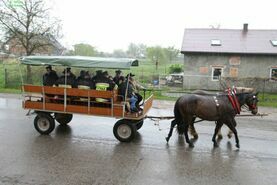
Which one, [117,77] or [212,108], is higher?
[117,77]

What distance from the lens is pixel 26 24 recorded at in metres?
19.2

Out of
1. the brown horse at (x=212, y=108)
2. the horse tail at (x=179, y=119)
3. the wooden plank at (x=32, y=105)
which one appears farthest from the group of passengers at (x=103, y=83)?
the brown horse at (x=212, y=108)

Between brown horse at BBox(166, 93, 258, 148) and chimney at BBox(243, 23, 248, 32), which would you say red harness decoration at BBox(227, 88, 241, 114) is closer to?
brown horse at BBox(166, 93, 258, 148)

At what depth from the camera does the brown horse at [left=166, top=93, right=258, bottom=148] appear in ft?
24.5

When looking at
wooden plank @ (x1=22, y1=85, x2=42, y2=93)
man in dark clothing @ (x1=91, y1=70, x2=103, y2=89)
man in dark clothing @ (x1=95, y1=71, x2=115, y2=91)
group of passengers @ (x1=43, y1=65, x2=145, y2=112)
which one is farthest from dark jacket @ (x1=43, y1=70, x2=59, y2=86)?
man in dark clothing @ (x1=95, y1=71, x2=115, y2=91)

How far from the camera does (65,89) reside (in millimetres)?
7855

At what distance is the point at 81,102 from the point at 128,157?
2441 millimetres

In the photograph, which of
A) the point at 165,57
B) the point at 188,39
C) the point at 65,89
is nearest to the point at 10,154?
the point at 65,89

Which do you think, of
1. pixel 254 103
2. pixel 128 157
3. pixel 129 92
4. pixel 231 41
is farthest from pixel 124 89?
pixel 231 41

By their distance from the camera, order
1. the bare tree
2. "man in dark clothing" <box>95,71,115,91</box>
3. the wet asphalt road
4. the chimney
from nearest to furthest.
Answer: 1. the wet asphalt road
2. "man in dark clothing" <box>95,71,115,91</box>
3. the bare tree
4. the chimney

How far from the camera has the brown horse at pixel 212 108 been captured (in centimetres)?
746

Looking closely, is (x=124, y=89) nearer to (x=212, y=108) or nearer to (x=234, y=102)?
(x=212, y=108)

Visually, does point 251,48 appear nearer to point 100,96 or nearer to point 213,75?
point 213,75

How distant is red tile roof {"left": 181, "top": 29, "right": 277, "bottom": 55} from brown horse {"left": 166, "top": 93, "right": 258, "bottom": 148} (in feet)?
51.0
